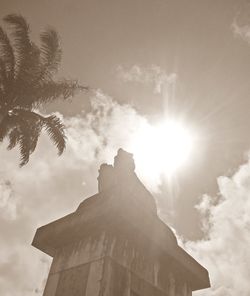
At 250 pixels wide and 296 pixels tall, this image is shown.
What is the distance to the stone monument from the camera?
6711 mm

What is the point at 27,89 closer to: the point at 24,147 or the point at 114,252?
the point at 24,147

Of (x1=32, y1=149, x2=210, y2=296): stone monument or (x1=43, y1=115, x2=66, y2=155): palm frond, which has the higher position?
(x1=43, y1=115, x2=66, y2=155): palm frond

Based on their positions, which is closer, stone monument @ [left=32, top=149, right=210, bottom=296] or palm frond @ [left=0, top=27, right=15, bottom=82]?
stone monument @ [left=32, top=149, right=210, bottom=296]

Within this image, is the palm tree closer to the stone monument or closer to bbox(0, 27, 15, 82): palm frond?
bbox(0, 27, 15, 82): palm frond

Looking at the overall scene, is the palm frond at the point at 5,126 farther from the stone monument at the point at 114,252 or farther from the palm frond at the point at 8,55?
the stone monument at the point at 114,252

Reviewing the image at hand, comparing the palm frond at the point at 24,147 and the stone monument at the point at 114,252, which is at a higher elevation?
the palm frond at the point at 24,147

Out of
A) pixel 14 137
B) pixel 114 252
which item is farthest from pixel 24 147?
pixel 114 252

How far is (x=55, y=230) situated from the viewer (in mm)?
7750

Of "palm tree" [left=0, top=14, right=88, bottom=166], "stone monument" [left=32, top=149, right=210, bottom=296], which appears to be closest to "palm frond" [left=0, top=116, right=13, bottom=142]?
"palm tree" [left=0, top=14, right=88, bottom=166]

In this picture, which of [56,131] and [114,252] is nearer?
[114,252]

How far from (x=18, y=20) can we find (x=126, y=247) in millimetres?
11124

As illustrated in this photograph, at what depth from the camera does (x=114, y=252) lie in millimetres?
6926

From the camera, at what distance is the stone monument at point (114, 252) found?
6711 mm

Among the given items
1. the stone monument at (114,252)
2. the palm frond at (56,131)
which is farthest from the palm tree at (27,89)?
the stone monument at (114,252)
